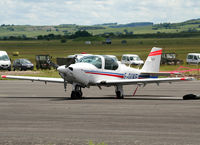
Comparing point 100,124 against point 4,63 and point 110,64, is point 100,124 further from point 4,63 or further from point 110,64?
point 4,63

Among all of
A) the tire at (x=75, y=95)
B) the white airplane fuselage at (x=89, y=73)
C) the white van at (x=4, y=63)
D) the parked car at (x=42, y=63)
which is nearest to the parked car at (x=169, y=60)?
the parked car at (x=42, y=63)

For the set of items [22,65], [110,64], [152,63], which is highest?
[110,64]

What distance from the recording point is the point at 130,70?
945 inches

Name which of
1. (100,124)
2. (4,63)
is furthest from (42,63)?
(100,124)

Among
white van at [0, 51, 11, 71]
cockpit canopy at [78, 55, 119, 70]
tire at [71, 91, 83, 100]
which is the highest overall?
cockpit canopy at [78, 55, 119, 70]

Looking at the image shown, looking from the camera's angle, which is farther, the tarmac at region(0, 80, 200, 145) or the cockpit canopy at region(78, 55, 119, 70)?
the cockpit canopy at region(78, 55, 119, 70)

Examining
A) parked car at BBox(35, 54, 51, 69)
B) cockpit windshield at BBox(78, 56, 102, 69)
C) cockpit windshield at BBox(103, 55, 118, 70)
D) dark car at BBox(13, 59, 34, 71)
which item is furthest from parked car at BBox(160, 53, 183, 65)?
cockpit windshield at BBox(78, 56, 102, 69)

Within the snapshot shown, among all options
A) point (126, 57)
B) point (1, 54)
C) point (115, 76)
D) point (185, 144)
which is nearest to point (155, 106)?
point (115, 76)

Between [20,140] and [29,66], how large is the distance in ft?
160

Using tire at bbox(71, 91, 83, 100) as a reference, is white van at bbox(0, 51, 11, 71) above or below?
below

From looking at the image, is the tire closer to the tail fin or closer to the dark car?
the tail fin

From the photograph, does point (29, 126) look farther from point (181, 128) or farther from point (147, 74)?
Answer: point (147, 74)

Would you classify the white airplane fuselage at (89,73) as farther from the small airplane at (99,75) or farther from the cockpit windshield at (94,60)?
the cockpit windshield at (94,60)

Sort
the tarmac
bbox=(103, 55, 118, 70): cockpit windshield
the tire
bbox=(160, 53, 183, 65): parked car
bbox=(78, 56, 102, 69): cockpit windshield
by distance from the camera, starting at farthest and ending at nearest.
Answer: bbox=(160, 53, 183, 65): parked car
bbox=(103, 55, 118, 70): cockpit windshield
bbox=(78, 56, 102, 69): cockpit windshield
the tire
the tarmac
